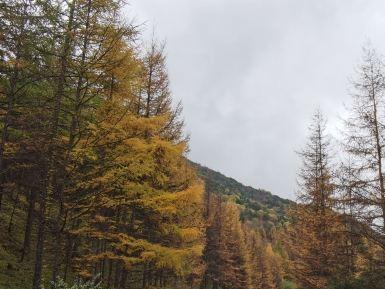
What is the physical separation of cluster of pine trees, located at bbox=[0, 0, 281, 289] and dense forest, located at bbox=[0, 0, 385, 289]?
52 mm

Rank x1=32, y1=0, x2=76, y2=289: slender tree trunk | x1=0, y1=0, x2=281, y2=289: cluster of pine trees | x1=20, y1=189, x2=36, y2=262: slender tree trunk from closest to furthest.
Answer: x1=32, y1=0, x2=76, y2=289: slender tree trunk → x1=0, y1=0, x2=281, y2=289: cluster of pine trees → x1=20, y1=189, x2=36, y2=262: slender tree trunk

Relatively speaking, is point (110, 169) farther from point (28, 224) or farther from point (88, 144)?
point (28, 224)

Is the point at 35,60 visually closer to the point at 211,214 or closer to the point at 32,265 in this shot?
the point at 32,265

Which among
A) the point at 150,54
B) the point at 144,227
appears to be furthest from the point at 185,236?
the point at 150,54

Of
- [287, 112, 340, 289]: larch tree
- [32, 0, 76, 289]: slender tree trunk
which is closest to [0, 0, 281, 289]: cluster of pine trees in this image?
[32, 0, 76, 289]: slender tree trunk

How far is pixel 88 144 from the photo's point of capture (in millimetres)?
9750

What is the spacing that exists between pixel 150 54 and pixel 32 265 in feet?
35.9

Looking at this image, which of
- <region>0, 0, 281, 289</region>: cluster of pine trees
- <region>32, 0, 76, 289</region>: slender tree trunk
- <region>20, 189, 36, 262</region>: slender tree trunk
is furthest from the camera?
<region>20, 189, 36, 262</region>: slender tree trunk

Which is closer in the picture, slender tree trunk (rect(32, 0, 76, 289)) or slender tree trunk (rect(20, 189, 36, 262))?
slender tree trunk (rect(32, 0, 76, 289))

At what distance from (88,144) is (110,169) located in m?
1.50

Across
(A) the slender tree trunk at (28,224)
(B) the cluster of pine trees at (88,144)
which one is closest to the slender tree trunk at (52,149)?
(B) the cluster of pine trees at (88,144)

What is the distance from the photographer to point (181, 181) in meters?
18.8

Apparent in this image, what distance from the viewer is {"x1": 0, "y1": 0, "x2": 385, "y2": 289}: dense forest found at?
978 cm

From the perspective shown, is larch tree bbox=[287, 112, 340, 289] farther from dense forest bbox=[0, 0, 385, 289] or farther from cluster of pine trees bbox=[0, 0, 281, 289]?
cluster of pine trees bbox=[0, 0, 281, 289]
